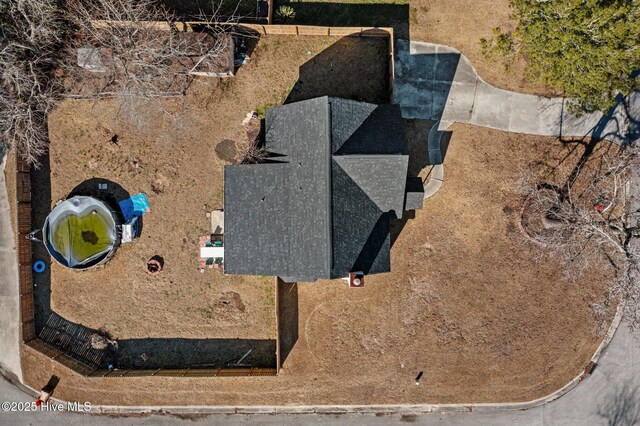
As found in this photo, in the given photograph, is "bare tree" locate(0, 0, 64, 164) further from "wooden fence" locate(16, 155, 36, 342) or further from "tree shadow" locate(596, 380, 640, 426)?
"tree shadow" locate(596, 380, 640, 426)

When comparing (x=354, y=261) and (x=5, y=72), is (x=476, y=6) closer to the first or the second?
(x=354, y=261)

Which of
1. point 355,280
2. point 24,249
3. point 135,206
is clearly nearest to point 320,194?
point 355,280

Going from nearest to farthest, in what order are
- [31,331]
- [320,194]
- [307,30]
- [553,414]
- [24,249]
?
[320,194], [307,30], [24,249], [31,331], [553,414]

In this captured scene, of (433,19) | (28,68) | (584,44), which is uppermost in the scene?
(433,19)

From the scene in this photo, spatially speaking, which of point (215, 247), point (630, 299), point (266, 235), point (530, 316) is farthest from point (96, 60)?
point (630, 299)

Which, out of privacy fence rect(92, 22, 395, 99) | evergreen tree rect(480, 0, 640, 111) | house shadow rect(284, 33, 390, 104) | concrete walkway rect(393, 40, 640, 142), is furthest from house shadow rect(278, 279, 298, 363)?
evergreen tree rect(480, 0, 640, 111)

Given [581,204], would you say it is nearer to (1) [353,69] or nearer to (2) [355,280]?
(2) [355,280]
